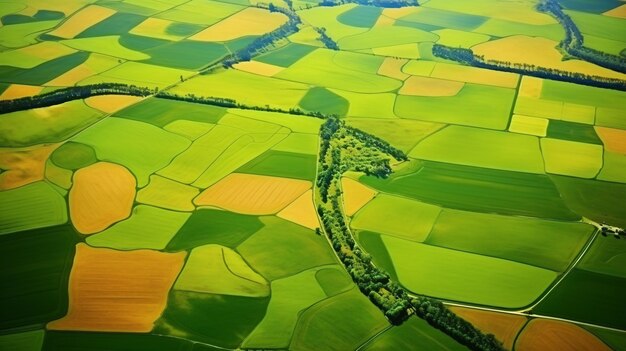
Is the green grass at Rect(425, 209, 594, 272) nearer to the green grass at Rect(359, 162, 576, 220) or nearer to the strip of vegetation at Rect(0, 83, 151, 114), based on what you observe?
the green grass at Rect(359, 162, 576, 220)

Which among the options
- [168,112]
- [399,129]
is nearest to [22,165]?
[168,112]

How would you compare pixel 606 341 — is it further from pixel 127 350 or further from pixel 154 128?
pixel 154 128

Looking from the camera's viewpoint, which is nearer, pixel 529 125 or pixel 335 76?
pixel 529 125

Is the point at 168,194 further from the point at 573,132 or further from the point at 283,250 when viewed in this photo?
the point at 573,132

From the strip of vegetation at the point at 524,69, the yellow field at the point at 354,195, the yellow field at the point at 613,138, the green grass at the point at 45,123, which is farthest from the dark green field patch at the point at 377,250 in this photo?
the strip of vegetation at the point at 524,69

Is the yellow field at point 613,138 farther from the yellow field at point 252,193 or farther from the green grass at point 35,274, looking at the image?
the green grass at point 35,274
